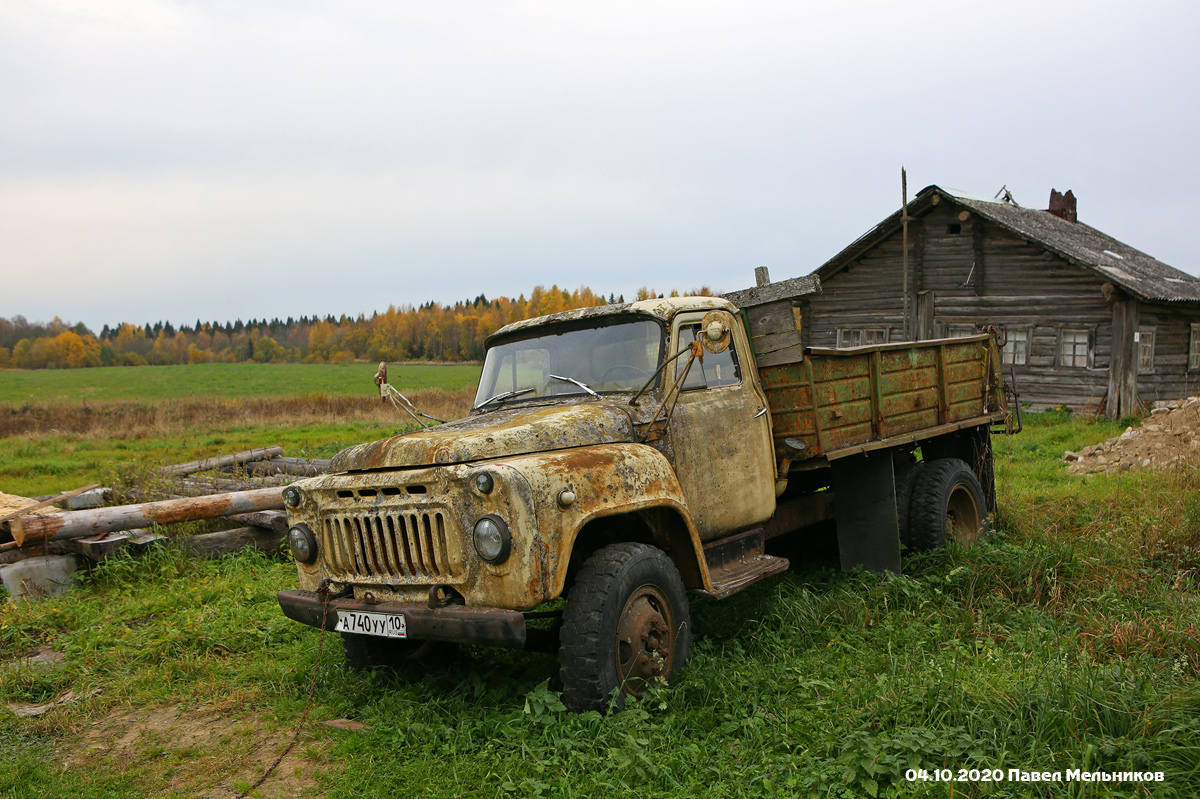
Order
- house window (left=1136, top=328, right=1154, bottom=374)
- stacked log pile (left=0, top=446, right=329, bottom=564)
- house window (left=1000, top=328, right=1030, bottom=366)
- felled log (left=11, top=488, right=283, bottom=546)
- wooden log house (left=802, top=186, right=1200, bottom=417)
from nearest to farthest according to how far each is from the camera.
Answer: felled log (left=11, top=488, right=283, bottom=546)
stacked log pile (left=0, top=446, right=329, bottom=564)
wooden log house (left=802, top=186, right=1200, bottom=417)
house window (left=1136, top=328, right=1154, bottom=374)
house window (left=1000, top=328, right=1030, bottom=366)

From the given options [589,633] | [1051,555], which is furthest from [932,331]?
[589,633]

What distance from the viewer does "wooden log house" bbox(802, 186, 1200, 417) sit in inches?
666

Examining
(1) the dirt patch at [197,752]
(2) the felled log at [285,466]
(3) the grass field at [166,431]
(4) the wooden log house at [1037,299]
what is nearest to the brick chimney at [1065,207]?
(4) the wooden log house at [1037,299]

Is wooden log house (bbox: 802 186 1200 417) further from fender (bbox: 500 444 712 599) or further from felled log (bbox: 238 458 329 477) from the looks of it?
fender (bbox: 500 444 712 599)

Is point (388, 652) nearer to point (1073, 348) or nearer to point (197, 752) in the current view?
point (197, 752)

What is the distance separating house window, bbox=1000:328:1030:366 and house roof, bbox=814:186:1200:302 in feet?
6.94

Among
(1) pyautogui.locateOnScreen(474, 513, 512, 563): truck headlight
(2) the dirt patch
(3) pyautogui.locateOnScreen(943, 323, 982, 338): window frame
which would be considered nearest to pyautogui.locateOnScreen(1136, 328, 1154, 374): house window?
(3) pyautogui.locateOnScreen(943, 323, 982, 338): window frame

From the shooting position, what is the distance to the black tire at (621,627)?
3.77m

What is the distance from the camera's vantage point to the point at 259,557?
25.5ft

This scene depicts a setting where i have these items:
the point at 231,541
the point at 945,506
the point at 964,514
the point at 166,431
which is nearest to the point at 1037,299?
the point at 964,514

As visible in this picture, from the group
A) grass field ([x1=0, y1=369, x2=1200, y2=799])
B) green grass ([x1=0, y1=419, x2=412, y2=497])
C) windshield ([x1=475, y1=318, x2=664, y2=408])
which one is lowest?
grass field ([x1=0, y1=369, x2=1200, y2=799])

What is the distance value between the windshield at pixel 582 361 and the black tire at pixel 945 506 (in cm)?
316

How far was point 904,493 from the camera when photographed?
6.75 m

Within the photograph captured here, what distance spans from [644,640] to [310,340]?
299 ft
